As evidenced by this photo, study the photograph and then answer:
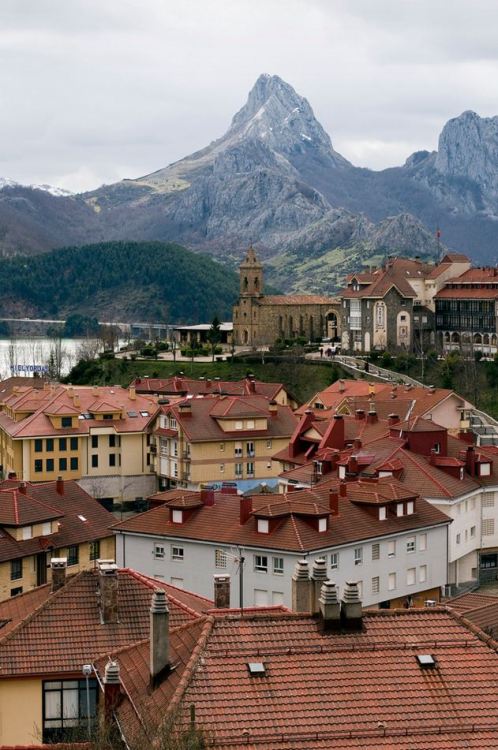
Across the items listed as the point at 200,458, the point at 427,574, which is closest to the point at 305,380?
the point at 200,458

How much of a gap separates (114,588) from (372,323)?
10063 centimetres

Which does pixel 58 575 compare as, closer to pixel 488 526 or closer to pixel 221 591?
pixel 221 591

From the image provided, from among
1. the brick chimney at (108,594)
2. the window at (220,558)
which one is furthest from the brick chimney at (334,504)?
the brick chimney at (108,594)

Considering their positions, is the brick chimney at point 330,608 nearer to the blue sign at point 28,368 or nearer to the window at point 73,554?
the window at point 73,554

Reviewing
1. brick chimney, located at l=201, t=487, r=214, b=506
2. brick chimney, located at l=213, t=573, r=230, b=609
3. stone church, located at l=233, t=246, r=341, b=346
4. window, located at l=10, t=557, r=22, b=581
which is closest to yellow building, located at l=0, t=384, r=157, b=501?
window, located at l=10, t=557, r=22, b=581

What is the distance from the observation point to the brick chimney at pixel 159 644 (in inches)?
901

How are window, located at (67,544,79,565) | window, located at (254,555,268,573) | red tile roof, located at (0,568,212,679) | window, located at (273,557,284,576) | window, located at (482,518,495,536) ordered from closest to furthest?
red tile roof, located at (0,568,212,679), window, located at (273,557,284,576), window, located at (254,555,268,573), window, located at (67,544,79,565), window, located at (482,518,495,536)

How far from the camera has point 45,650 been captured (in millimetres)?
27250

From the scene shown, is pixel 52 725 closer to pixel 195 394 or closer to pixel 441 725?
pixel 441 725

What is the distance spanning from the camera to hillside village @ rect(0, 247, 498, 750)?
71.9 ft

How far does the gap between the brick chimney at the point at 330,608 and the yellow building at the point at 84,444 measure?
57651 mm

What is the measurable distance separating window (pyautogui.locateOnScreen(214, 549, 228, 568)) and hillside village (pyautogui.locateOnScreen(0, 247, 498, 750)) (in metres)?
0.15

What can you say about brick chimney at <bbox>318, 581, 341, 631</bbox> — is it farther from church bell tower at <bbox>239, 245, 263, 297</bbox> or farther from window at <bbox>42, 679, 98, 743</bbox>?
church bell tower at <bbox>239, 245, 263, 297</bbox>

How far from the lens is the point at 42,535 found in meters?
50.2
